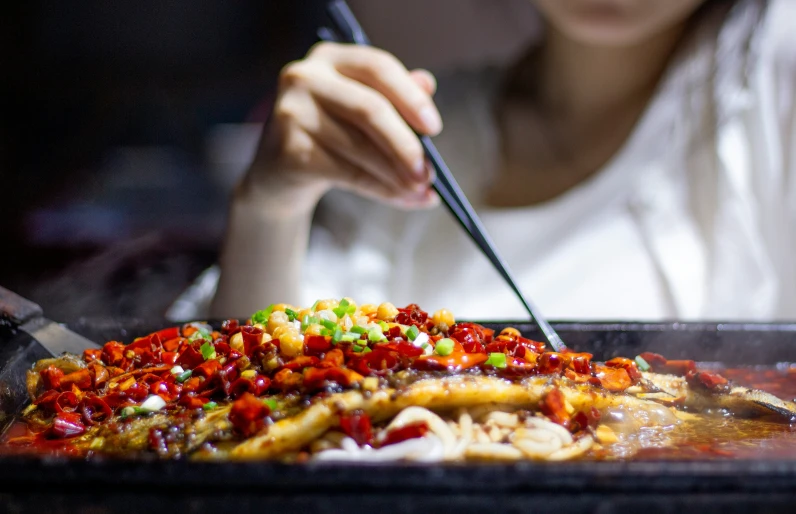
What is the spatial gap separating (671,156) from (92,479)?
2855mm

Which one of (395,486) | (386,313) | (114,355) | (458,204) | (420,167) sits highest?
(420,167)

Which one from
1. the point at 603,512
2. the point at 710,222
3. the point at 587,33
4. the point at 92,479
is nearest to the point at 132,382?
the point at 92,479

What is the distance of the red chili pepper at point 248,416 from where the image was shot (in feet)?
3.42

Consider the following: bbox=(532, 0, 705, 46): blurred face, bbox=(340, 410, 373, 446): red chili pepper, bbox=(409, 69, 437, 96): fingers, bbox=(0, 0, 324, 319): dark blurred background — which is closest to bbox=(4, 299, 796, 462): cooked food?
bbox=(340, 410, 373, 446): red chili pepper

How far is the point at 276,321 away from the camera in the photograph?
4.21ft

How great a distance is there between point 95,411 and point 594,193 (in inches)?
94.6

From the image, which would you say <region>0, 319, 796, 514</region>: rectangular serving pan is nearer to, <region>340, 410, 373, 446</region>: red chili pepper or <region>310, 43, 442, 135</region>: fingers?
<region>340, 410, 373, 446</region>: red chili pepper

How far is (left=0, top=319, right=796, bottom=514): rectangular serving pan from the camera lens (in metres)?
0.78

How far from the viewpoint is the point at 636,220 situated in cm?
292

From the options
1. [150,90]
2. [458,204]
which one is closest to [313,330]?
[458,204]

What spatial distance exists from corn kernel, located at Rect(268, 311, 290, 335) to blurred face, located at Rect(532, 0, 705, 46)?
203cm

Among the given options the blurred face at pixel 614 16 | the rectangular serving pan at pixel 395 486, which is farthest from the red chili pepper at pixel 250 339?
the blurred face at pixel 614 16

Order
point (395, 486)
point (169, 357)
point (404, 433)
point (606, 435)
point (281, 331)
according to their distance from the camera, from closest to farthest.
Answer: point (395, 486), point (404, 433), point (606, 435), point (281, 331), point (169, 357)

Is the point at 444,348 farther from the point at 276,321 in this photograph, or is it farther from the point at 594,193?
the point at 594,193
